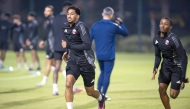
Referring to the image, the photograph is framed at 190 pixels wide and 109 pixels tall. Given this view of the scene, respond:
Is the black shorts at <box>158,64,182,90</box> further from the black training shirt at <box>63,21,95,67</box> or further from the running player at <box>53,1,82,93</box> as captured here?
the running player at <box>53,1,82,93</box>

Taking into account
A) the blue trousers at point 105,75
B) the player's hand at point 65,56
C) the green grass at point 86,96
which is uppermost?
the player's hand at point 65,56

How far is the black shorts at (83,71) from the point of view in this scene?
10492 mm

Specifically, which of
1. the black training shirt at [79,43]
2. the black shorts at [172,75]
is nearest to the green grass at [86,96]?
the black shorts at [172,75]

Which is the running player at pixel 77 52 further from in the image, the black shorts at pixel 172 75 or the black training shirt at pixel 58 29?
the black training shirt at pixel 58 29

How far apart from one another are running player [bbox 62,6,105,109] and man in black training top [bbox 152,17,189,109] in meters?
1.32

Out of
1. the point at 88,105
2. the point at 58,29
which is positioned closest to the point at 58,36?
the point at 58,29

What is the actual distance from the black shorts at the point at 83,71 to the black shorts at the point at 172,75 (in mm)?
1409

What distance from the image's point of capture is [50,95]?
562 inches

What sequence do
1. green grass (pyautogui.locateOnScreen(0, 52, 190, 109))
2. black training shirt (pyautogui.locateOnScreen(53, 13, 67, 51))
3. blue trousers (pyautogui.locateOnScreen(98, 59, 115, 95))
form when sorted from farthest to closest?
black training shirt (pyautogui.locateOnScreen(53, 13, 67, 51))
blue trousers (pyautogui.locateOnScreen(98, 59, 115, 95))
green grass (pyautogui.locateOnScreen(0, 52, 190, 109))

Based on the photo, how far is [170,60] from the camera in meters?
10.6

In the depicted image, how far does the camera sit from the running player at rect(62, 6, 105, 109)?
10.3 metres

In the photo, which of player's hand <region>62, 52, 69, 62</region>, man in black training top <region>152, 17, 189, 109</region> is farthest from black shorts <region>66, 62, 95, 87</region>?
man in black training top <region>152, 17, 189, 109</region>

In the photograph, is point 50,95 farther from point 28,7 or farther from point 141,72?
point 28,7

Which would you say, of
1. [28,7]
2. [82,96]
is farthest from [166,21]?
[28,7]
